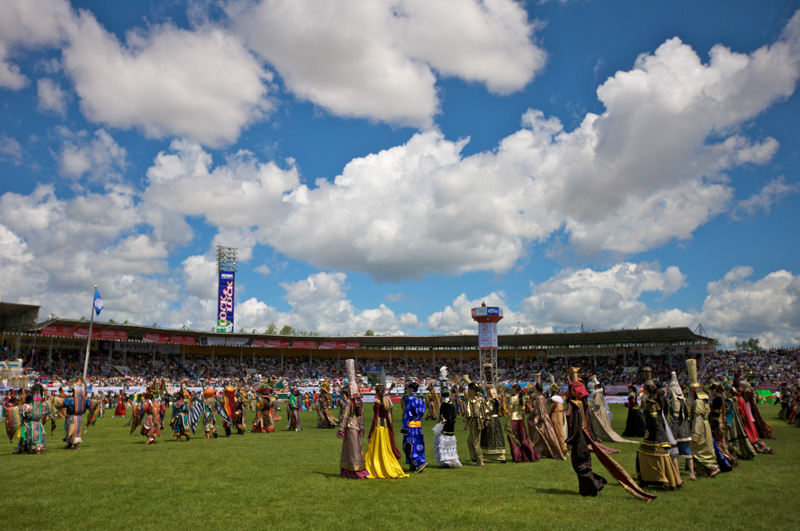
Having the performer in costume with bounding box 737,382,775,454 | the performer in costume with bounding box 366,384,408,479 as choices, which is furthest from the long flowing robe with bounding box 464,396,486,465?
the performer in costume with bounding box 737,382,775,454

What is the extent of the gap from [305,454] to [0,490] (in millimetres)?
6802

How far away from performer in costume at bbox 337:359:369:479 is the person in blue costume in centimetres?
114

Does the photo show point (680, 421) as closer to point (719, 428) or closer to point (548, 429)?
point (719, 428)

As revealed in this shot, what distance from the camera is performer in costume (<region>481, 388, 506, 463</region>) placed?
12.3m

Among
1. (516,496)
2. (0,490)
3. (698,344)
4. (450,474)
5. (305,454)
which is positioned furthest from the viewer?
(698,344)

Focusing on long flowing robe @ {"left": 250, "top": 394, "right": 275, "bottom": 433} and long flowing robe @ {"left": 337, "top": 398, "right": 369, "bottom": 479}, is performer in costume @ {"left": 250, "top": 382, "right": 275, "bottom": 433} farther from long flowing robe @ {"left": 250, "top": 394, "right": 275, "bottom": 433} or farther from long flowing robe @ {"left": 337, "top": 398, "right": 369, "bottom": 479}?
long flowing robe @ {"left": 337, "top": 398, "right": 369, "bottom": 479}

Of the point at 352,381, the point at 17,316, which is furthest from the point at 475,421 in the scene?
the point at 17,316

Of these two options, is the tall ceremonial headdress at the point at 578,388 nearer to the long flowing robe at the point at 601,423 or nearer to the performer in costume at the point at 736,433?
the performer in costume at the point at 736,433

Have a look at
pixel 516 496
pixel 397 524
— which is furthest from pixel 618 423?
pixel 397 524

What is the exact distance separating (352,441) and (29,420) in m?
9.82

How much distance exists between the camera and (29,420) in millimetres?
13969

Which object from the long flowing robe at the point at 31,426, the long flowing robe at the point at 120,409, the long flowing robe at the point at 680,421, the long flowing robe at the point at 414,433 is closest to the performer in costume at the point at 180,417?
the long flowing robe at the point at 31,426

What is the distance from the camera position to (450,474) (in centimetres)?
1084

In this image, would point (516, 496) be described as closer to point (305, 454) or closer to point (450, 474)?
point (450, 474)
